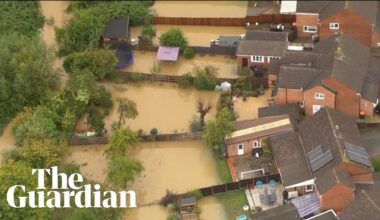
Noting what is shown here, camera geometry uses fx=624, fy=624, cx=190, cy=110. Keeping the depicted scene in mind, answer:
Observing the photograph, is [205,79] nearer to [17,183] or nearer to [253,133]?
[253,133]

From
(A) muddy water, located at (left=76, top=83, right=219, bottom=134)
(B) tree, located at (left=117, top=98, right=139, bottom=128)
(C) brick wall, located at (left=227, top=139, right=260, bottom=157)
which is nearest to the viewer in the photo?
(C) brick wall, located at (left=227, top=139, right=260, bottom=157)

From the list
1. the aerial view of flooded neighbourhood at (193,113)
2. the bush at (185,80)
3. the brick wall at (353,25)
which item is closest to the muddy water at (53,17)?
→ the aerial view of flooded neighbourhood at (193,113)

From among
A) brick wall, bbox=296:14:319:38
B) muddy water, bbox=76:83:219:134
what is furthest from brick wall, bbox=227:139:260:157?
brick wall, bbox=296:14:319:38

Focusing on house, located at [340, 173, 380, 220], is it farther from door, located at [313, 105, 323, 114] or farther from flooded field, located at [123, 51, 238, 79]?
flooded field, located at [123, 51, 238, 79]

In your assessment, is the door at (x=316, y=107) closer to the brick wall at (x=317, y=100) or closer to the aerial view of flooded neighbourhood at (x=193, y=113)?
the aerial view of flooded neighbourhood at (x=193, y=113)

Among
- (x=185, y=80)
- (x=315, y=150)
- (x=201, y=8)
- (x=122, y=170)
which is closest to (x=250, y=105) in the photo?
(x=185, y=80)

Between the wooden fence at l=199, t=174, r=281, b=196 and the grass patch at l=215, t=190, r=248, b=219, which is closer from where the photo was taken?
the grass patch at l=215, t=190, r=248, b=219

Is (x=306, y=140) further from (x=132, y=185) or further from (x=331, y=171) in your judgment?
(x=132, y=185)
